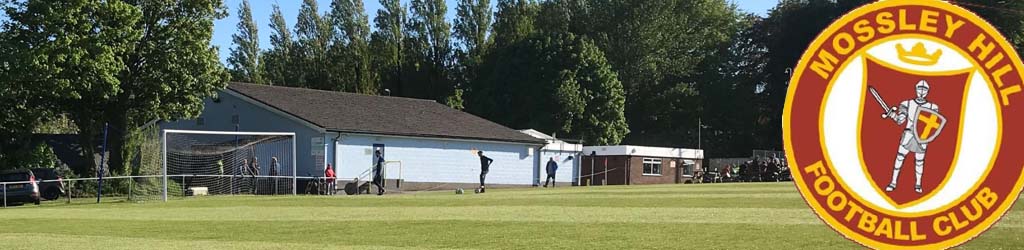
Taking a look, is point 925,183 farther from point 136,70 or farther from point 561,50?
point 561,50

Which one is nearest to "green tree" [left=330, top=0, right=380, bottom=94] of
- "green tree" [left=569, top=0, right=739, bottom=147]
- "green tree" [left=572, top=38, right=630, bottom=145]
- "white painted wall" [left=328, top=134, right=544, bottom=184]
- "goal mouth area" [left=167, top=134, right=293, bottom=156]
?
"green tree" [left=572, top=38, right=630, bottom=145]

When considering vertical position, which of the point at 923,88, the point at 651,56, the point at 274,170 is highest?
the point at 651,56

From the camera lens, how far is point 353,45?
75.4m

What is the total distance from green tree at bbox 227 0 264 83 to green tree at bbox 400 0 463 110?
10.9 m

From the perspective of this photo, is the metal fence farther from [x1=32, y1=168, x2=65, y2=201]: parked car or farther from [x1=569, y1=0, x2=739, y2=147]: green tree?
[x1=569, y1=0, x2=739, y2=147]: green tree

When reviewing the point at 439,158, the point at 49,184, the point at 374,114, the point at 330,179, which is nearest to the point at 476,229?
the point at 330,179

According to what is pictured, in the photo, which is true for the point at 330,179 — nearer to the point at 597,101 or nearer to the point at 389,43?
the point at 597,101

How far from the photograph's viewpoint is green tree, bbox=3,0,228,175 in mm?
38656

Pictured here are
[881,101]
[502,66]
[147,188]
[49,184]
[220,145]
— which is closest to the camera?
[881,101]

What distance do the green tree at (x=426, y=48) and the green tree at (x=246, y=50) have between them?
1095 centimetres

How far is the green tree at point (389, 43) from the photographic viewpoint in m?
77.0

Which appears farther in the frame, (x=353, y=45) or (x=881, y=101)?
(x=353, y=45)

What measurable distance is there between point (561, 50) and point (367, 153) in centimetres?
2924

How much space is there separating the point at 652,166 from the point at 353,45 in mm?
27020
